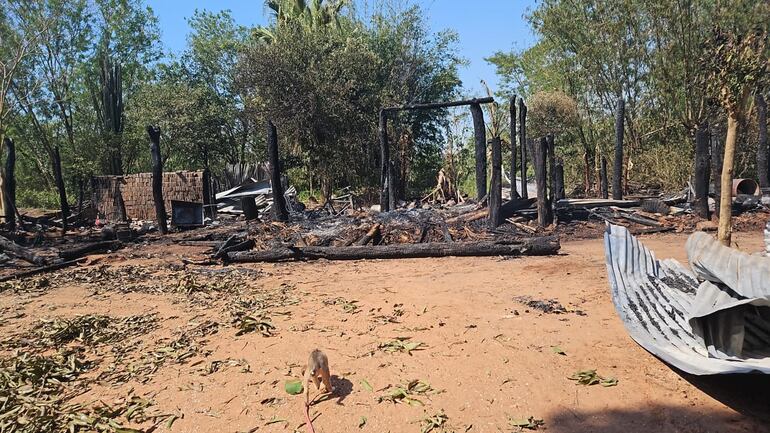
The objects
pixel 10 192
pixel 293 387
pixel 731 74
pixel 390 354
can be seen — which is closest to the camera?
pixel 293 387

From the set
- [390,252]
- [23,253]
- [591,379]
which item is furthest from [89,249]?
[591,379]

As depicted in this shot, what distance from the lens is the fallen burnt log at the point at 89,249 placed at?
31.0 ft

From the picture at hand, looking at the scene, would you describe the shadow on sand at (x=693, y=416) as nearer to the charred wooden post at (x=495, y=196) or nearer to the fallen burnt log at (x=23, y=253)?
the charred wooden post at (x=495, y=196)

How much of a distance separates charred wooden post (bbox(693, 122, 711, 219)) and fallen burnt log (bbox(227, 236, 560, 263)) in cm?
531

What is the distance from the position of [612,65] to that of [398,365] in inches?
720

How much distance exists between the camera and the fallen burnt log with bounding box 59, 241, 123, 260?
31.0 ft

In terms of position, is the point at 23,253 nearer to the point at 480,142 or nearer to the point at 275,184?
the point at 275,184

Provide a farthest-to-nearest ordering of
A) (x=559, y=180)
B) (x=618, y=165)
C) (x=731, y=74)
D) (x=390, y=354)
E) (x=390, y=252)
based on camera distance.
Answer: (x=559, y=180)
(x=618, y=165)
(x=390, y=252)
(x=731, y=74)
(x=390, y=354)

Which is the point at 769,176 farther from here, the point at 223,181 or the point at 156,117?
the point at 156,117

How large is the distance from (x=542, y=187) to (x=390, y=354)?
7.59 metres

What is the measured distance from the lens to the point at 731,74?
5355mm

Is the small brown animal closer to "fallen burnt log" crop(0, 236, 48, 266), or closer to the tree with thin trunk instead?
the tree with thin trunk

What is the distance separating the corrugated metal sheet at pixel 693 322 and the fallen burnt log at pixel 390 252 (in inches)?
144

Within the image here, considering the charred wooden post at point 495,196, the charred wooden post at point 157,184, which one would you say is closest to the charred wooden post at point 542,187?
the charred wooden post at point 495,196
